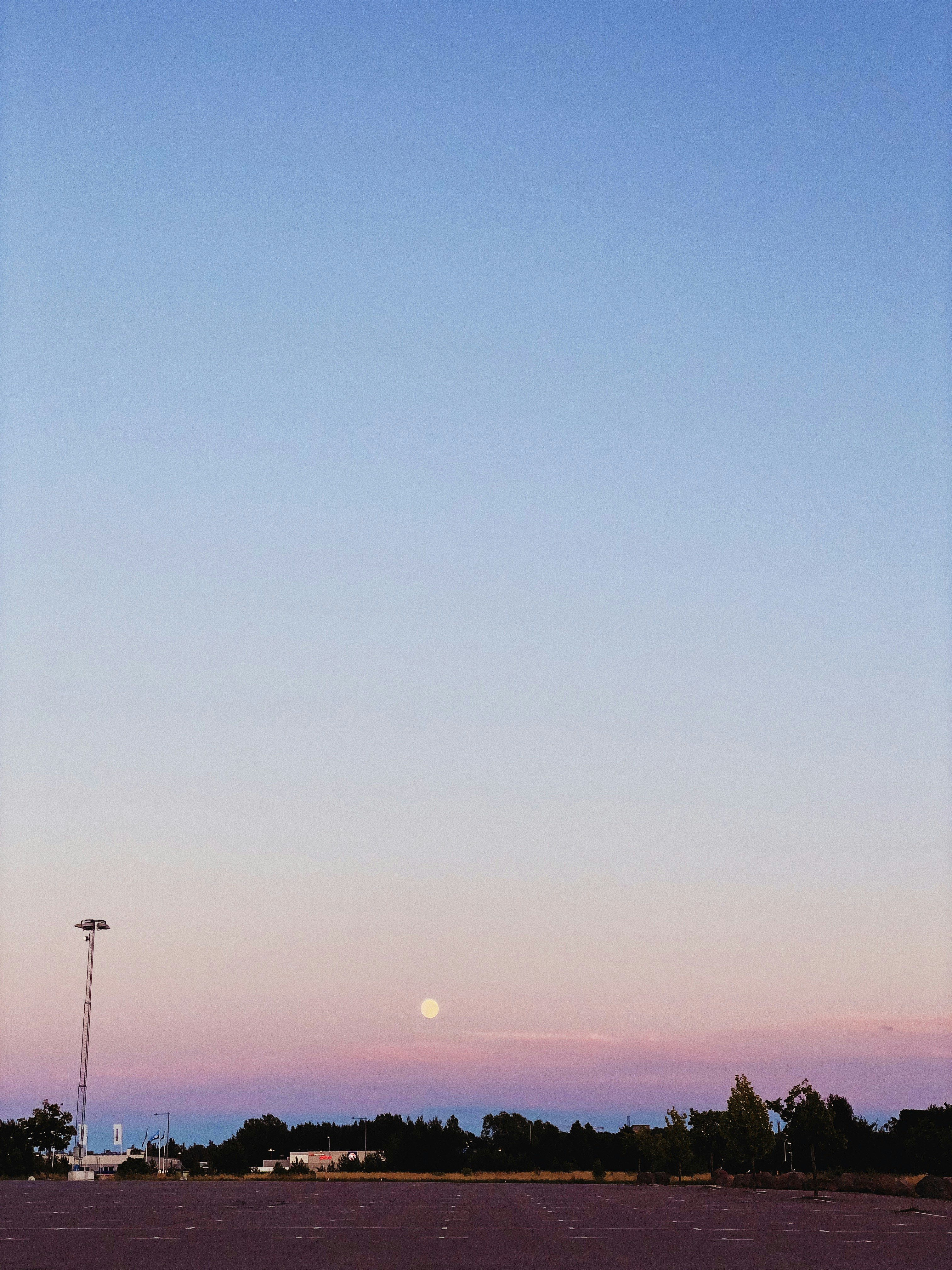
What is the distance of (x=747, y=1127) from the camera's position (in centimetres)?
7556

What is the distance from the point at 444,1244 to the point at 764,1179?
167 ft

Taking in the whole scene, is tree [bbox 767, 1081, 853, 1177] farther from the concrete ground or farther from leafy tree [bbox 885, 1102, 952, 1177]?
leafy tree [bbox 885, 1102, 952, 1177]

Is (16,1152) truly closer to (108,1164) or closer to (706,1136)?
(706,1136)

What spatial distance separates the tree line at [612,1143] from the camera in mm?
75688

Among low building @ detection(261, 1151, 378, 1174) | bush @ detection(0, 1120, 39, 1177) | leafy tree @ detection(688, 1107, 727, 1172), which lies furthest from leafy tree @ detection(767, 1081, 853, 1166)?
low building @ detection(261, 1151, 378, 1174)

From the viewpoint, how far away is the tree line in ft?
248

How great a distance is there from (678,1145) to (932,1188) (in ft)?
153

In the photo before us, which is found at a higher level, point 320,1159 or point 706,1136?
point 706,1136

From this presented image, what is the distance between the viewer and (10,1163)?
283ft

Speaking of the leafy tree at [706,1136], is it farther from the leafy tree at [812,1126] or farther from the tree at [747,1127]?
the leafy tree at [812,1126]

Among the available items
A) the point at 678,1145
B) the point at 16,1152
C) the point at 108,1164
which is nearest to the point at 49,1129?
the point at 16,1152

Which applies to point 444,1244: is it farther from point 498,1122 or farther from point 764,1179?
point 498,1122

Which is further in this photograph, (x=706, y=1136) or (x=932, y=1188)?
(x=706, y=1136)

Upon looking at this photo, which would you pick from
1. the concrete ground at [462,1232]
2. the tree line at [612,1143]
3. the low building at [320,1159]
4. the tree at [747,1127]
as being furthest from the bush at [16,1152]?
the low building at [320,1159]
